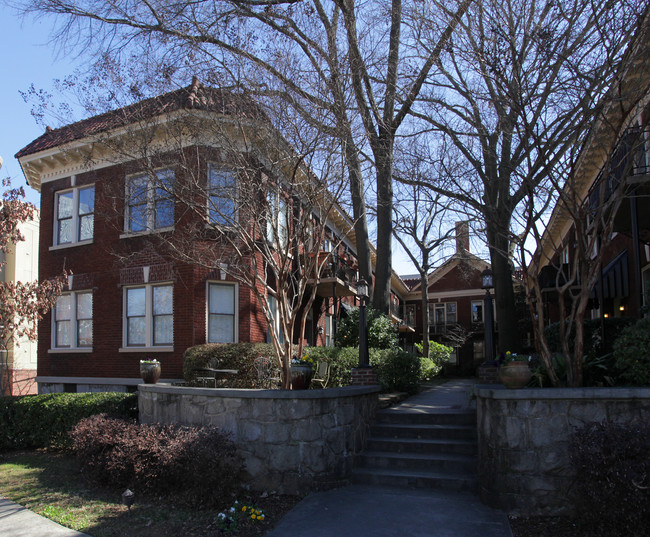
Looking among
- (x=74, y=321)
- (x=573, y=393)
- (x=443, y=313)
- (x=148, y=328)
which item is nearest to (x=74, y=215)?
(x=74, y=321)

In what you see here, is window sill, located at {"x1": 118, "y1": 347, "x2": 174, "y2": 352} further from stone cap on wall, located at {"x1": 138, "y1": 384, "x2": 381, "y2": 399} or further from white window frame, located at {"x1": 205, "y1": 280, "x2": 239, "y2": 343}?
stone cap on wall, located at {"x1": 138, "y1": 384, "x2": 381, "y2": 399}

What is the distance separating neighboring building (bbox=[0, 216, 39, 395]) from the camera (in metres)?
21.5

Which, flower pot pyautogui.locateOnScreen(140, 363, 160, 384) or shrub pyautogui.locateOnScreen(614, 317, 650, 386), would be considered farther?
flower pot pyautogui.locateOnScreen(140, 363, 160, 384)

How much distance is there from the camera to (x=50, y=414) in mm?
10031

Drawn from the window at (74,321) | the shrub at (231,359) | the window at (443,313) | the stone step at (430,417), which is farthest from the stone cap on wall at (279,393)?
the window at (443,313)

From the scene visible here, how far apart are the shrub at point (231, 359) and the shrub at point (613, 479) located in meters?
8.22

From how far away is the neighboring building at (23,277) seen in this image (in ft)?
70.5

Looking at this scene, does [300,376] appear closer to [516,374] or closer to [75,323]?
[516,374]

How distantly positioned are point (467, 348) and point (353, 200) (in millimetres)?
27786

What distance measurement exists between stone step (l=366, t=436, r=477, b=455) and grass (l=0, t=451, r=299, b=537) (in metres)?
1.65

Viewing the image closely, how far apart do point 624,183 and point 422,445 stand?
14.2 ft

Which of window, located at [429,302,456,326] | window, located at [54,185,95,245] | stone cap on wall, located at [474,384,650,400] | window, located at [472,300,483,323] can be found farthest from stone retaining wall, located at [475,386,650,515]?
window, located at [429,302,456,326]

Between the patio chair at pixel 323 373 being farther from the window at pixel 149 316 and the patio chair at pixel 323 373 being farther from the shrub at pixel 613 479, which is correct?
the shrub at pixel 613 479

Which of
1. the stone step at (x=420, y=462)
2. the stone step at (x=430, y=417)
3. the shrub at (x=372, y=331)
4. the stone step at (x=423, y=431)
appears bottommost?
the stone step at (x=420, y=462)
